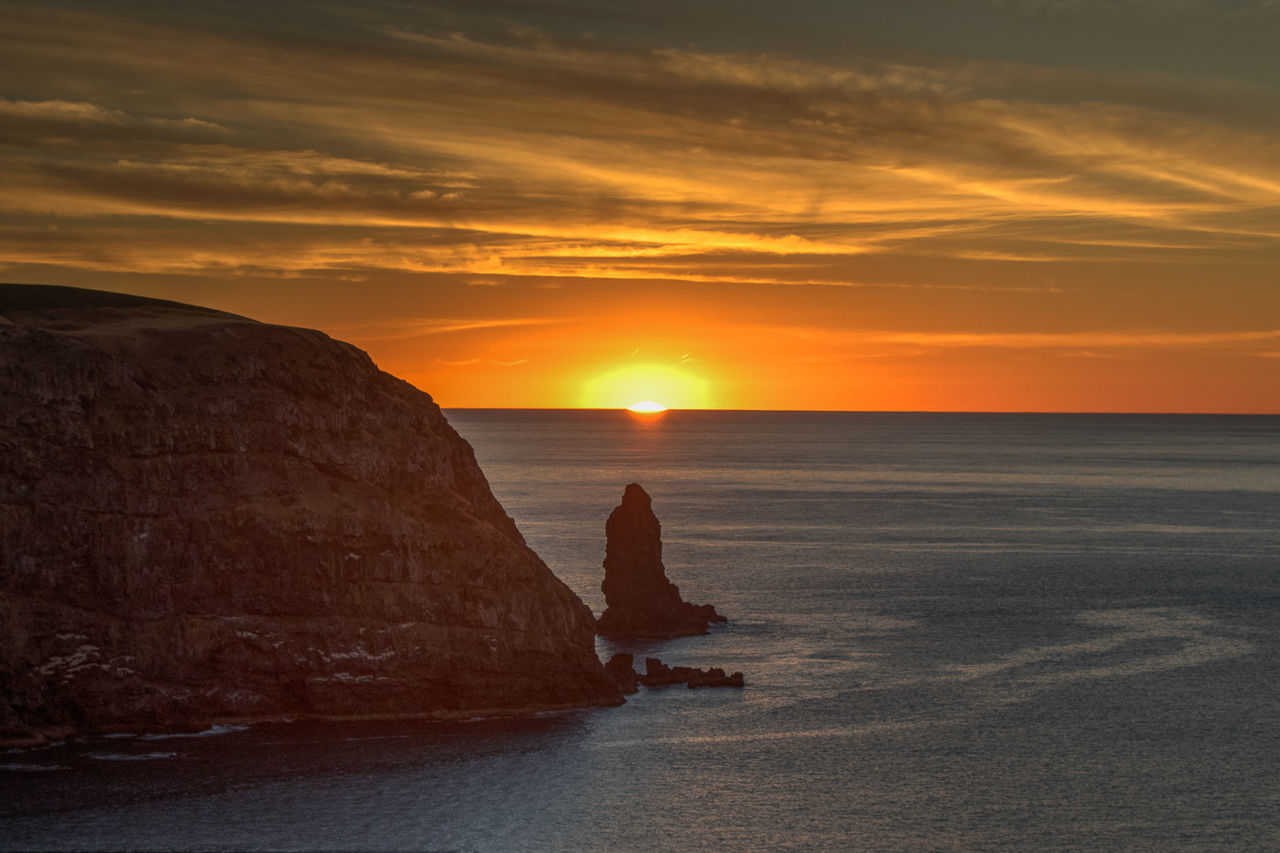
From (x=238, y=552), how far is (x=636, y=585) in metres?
38.6

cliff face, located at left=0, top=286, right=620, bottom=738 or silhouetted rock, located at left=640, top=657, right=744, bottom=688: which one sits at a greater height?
cliff face, located at left=0, top=286, right=620, bottom=738

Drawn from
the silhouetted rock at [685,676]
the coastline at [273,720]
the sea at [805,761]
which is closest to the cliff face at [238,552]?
the coastline at [273,720]

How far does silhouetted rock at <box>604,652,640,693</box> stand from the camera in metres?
75.4

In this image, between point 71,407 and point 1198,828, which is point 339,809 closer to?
point 71,407

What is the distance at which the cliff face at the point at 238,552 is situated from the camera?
62594mm

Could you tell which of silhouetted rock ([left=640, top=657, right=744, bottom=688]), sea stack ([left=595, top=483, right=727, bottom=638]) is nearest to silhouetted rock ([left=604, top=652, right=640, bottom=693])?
silhouetted rock ([left=640, top=657, right=744, bottom=688])

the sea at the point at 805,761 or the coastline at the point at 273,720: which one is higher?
the coastline at the point at 273,720

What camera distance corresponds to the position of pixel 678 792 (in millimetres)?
58094

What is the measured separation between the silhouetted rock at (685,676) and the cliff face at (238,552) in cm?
629

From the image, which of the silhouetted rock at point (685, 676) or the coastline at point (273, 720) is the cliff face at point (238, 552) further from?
the silhouetted rock at point (685, 676)

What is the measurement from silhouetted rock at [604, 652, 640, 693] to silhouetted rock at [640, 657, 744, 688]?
921 millimetres

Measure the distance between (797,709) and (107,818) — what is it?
38424 mm

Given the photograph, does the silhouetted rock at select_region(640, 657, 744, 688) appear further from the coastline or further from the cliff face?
the cliff face

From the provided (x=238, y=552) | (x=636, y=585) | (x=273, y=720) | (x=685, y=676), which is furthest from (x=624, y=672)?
(x=238, y=552)
